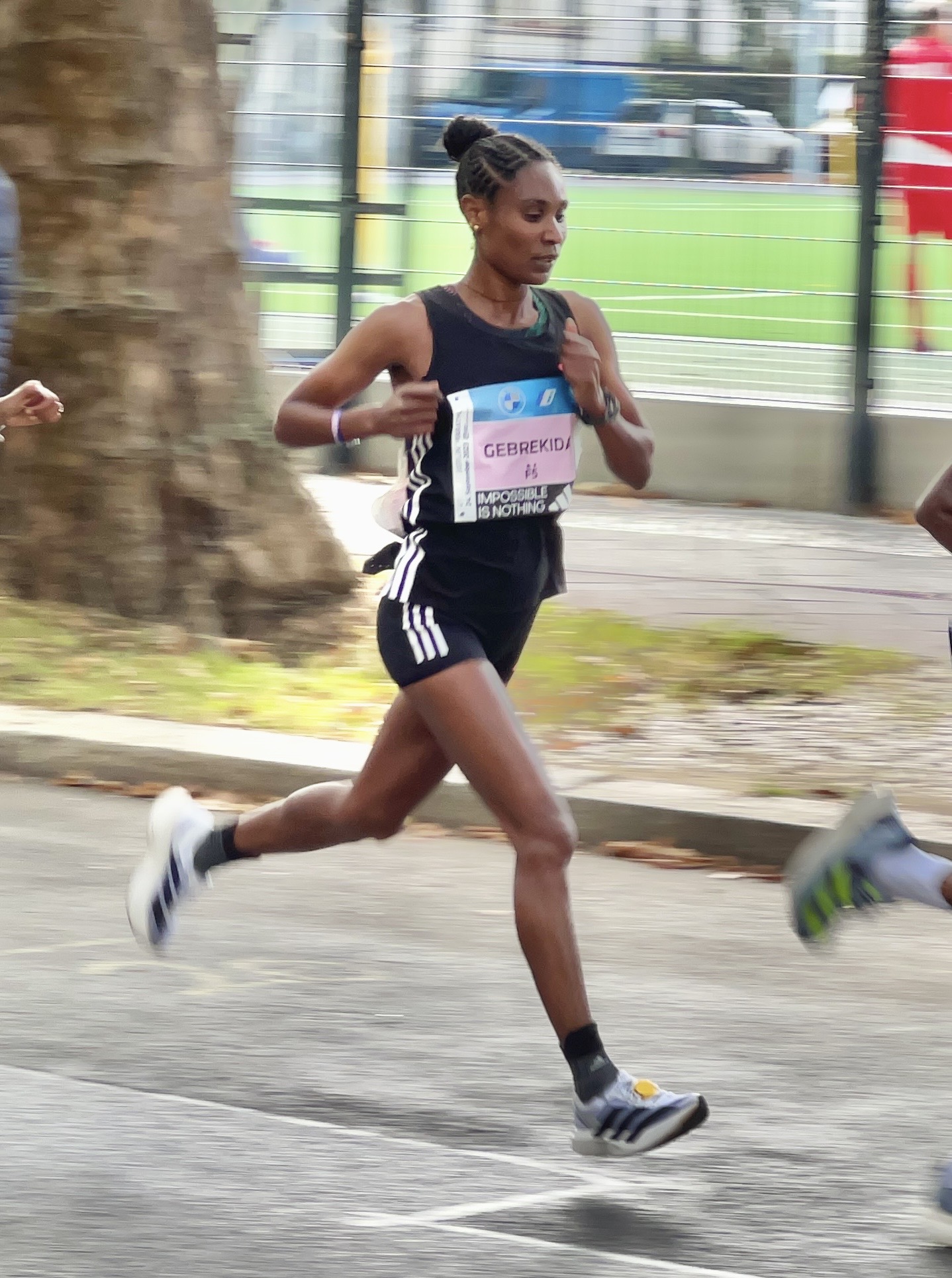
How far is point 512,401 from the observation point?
190 inches

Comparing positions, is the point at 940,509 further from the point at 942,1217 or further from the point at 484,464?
the point at 942,1217

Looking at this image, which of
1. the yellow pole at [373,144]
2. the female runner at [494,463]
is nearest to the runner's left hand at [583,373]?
the female runner at [494,463]

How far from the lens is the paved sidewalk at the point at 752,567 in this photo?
36.2 feet

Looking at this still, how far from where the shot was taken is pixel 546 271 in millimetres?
4863

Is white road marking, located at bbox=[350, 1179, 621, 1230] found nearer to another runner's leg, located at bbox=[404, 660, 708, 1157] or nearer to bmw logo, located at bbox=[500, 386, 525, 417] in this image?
another runner's leg, located at bbox=[404, 660, 708, 1157]

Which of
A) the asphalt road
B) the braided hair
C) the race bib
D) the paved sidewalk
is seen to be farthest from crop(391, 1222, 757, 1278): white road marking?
the paved sidewalk

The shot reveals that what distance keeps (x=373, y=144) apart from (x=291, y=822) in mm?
10911

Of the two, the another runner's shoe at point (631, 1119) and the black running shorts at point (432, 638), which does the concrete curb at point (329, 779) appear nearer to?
the black running shorts at point (432, 638)

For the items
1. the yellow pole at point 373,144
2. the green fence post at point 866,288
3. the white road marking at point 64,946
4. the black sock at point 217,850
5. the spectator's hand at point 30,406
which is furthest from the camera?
the yellow pole at point 373,144

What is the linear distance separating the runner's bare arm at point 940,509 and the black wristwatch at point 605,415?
28.3 inches

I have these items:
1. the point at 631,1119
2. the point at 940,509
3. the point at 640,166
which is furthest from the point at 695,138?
the point at 631,1119

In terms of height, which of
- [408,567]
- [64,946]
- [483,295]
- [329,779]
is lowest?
[329,779]

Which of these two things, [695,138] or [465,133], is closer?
[465,133]

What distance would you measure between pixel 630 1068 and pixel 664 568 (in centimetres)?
740
